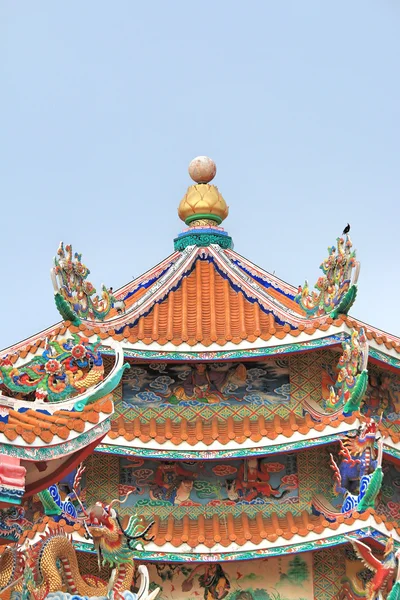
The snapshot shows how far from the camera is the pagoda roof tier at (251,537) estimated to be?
793 inches

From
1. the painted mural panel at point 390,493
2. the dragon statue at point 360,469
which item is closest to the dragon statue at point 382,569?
the dragon statue at point 360,469

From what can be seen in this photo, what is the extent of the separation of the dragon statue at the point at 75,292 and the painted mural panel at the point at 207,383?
1.10m

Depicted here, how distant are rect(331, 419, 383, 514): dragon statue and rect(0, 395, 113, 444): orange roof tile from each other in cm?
637

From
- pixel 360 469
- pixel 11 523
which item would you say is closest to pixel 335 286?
pixel 360 469

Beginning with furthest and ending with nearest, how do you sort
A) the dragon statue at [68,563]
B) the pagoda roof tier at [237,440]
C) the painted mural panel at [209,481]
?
1. the painted mural panel at [209,481]
2. the pagoda roof tier at [237,440]
3. the dragon statue at [68,563]

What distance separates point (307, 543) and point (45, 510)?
3656 millimetres

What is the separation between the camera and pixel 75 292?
22.3m

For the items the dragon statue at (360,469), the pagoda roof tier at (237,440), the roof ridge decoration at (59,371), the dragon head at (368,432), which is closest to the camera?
the roof ridge decoration at (59,371)

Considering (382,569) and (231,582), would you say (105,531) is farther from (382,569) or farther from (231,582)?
(231,582)

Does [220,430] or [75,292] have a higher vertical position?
[75,292]

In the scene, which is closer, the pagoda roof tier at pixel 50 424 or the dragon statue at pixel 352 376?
the pagoda roof tier at pixel 50 424

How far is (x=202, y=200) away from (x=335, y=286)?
167 inches

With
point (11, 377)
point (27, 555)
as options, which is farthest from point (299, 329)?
point (27, 555)

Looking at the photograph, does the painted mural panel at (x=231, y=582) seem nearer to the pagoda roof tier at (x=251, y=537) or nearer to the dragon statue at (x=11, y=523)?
the pagoda roof tier at (x=251, y=537)
